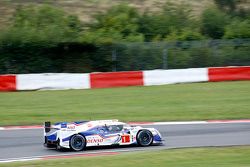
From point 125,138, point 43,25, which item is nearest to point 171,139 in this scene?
point 125,138

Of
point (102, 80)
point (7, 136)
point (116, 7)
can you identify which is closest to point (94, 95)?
point (102, 80)

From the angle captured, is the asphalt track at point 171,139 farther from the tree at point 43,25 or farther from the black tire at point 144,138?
the tree at point 43,25

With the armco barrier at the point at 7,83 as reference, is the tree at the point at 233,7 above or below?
above

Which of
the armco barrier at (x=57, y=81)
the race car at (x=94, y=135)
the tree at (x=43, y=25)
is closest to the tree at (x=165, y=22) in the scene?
the tree at (x=43, y=25)

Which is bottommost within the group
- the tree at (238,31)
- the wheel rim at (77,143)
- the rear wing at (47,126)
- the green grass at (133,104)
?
the wheel rim at (77,143)

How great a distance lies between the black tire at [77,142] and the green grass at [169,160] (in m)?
1.26

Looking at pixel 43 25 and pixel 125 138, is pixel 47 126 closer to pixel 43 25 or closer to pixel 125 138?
pixel 125 138

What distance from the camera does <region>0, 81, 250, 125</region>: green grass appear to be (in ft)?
65.1

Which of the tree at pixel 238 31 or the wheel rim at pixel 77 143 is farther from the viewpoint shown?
the tree at pixel 238 31

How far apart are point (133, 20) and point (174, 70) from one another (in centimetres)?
1061

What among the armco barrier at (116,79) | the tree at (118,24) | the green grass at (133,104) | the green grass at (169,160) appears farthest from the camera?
the tree at (118,24)

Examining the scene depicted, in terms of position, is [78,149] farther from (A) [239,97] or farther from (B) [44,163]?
(A) [239,97]

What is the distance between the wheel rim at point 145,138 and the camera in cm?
1473

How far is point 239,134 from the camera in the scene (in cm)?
1667
